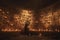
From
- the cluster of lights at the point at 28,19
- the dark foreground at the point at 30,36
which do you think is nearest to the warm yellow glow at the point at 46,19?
the cluster of lights at the point at 28,19

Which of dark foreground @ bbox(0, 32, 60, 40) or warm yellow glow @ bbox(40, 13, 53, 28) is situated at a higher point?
warm yellow glow @ bbox(40, 13, 53, 28)

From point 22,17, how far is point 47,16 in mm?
611

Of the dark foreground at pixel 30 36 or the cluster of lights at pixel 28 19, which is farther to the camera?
the cluster of lights at pixel 28 19

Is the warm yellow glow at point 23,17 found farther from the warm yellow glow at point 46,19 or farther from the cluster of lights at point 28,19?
the warm yellow glow at point 46,19

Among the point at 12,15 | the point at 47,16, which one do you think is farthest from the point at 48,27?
the point at 12,15

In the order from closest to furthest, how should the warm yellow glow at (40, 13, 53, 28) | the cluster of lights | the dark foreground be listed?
1. the dark foreground
2. the cluster of lights
3. the warm yellow glow at (40, 13, 53, 28)

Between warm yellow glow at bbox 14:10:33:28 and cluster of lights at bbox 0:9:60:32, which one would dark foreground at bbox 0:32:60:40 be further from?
warm yellow glow at bbox 14:10:33:28

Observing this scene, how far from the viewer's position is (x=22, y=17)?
4473 millimetres

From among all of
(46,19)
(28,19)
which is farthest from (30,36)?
(46,19)

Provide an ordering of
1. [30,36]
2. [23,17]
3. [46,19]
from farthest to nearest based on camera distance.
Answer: [46,19]
[23,17]
[30,36]

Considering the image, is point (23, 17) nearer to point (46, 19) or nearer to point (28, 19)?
point (28, 19)

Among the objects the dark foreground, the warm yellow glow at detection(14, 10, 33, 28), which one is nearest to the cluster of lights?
the warm yellow glow at detection(14, 10, 33, 28)

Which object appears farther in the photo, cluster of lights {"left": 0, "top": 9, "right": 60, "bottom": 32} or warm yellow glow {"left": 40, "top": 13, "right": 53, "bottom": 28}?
warm yellow glow {"left": 40, "top": 13, "right": 53, "bottom": 28}

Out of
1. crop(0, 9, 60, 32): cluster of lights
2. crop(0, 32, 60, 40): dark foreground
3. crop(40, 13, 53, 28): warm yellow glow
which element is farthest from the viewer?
crop(40, 13, 53, 28): warm yellow glow
